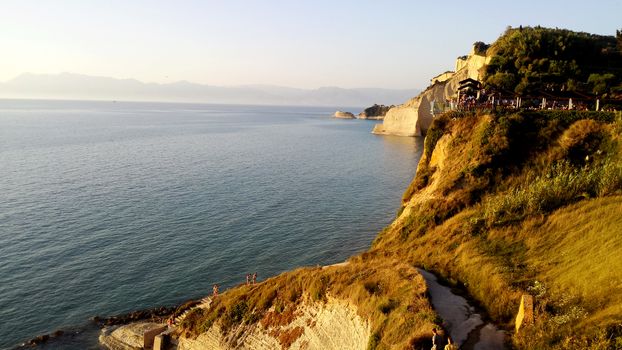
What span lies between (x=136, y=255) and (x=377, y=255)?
80.7ft

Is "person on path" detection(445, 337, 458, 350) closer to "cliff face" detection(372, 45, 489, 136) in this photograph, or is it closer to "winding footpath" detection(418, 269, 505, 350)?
"winding footpath" detection(418, 269, 505, 350)

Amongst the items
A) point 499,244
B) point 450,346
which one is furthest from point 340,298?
point 499,244

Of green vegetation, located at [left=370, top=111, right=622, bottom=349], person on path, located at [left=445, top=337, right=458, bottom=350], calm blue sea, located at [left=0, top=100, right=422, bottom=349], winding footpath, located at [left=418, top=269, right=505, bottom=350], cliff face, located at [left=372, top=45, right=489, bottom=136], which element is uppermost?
cliff face, located at [left=372, top=45, right=489, bottom=136]

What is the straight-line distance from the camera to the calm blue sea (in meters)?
36.5

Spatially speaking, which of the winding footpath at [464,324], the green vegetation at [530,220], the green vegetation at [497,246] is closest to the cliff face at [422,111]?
the green vegetation at [530,220]

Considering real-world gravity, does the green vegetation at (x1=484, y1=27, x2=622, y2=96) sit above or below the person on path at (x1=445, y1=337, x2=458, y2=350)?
above

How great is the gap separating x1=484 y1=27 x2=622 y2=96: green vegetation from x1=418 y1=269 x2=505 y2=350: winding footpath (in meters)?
36.8

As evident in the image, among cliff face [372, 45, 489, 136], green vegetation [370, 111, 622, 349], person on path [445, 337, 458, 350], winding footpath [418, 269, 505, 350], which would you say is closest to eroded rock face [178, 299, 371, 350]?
winding footpath [418, 269, 505, 350]

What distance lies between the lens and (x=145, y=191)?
66.2 m

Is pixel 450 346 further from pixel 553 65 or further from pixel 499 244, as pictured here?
pixel 553 65

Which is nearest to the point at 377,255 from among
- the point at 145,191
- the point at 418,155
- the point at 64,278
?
the point at 64,278

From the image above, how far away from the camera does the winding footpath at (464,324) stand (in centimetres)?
1830

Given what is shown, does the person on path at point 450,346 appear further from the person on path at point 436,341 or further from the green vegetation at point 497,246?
the green vegetation at point 497,246

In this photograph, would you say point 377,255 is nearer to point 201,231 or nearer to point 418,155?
point 201,231
